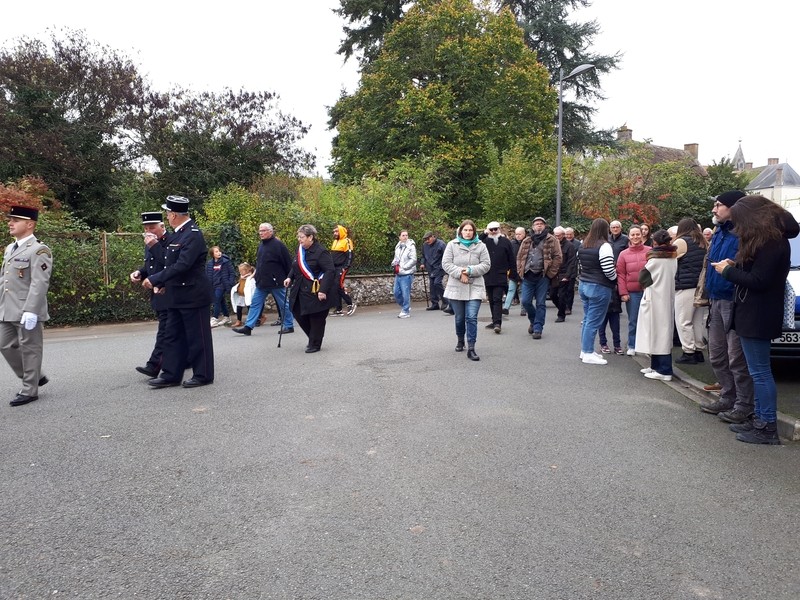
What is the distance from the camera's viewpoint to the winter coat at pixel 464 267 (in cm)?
945

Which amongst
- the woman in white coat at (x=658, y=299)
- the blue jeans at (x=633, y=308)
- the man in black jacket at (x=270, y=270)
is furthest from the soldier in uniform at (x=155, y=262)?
the blue jeans at (x=633, y=308)

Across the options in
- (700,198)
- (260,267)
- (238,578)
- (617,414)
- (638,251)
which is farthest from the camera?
(700,198)

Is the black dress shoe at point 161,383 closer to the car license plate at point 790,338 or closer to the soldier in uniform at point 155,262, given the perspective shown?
the soldier in uniform at point 155,262

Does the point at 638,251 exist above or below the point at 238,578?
above

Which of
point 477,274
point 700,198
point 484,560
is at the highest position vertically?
point 700,198

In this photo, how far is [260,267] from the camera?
12602 mm

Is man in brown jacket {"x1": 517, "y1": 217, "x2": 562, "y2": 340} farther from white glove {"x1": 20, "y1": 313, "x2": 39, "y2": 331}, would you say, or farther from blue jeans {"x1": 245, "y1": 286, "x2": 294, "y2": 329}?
white glove {"x1": 20, "y1": 313, "x2": 39, "y2": 331}

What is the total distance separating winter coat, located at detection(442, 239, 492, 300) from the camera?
945 centimetres

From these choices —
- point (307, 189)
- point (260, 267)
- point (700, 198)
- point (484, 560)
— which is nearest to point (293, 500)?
point (484, 560)

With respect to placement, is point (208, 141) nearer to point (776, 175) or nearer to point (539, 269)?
point (539, 269)

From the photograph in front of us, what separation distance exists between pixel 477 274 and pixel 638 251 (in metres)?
2.22

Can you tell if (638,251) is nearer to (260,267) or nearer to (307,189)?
(260,267)

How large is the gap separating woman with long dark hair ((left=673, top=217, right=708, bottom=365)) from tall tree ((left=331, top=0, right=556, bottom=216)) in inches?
881

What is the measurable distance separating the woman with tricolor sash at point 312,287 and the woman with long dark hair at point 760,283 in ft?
18.6
